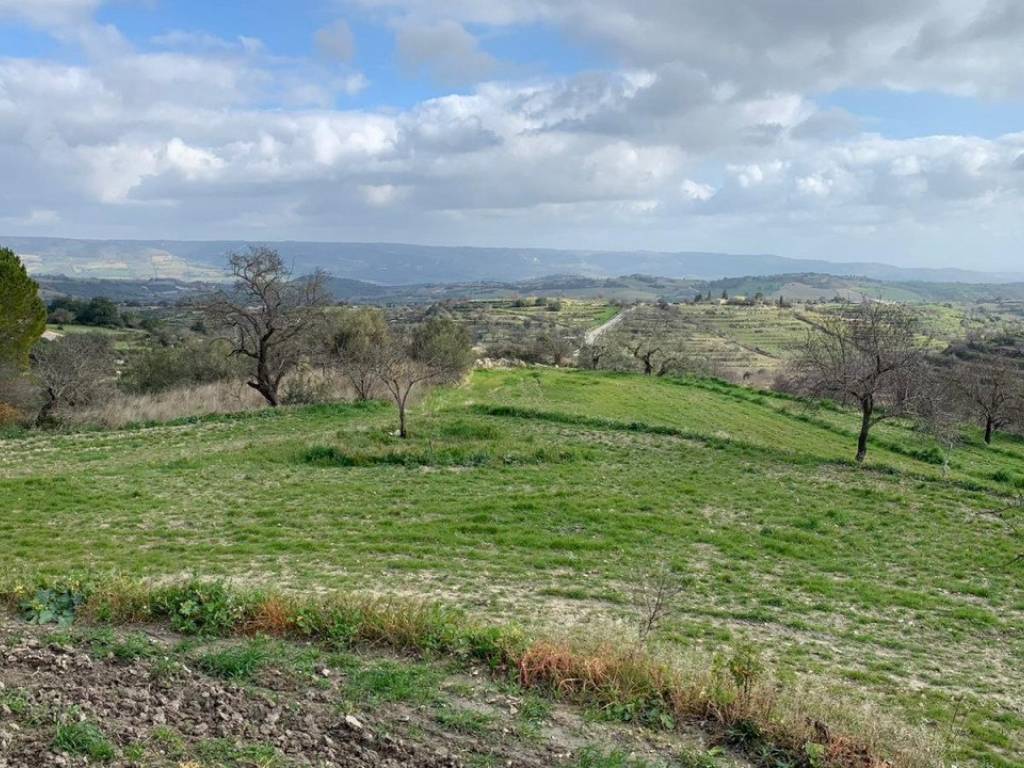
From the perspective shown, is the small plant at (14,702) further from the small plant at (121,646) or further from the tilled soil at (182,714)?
the small plant at (121,646)

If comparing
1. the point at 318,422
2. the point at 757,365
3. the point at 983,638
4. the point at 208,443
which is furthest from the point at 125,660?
the point at 757,365

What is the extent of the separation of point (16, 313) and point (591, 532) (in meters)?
42.2

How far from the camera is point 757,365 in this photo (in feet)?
275

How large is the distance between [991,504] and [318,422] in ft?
79.0

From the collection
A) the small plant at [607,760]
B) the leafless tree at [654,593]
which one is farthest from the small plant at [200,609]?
the leafless tree at [654,593]

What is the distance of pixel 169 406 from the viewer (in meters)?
33.6

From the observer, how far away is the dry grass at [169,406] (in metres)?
31.5

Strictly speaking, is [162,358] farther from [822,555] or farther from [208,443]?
[822,555]

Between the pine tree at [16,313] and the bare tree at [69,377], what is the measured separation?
104 centimetres

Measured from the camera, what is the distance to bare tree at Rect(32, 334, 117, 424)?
1522 inches

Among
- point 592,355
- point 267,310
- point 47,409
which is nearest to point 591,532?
point 267,310

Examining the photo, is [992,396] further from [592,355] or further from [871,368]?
[871,368]

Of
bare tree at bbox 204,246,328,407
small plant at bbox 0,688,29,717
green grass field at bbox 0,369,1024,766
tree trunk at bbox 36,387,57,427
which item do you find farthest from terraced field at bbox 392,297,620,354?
small plant at bbox 0,688,29,717

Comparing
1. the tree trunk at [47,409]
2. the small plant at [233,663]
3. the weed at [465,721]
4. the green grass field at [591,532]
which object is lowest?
the tree trunk at [47,409]
